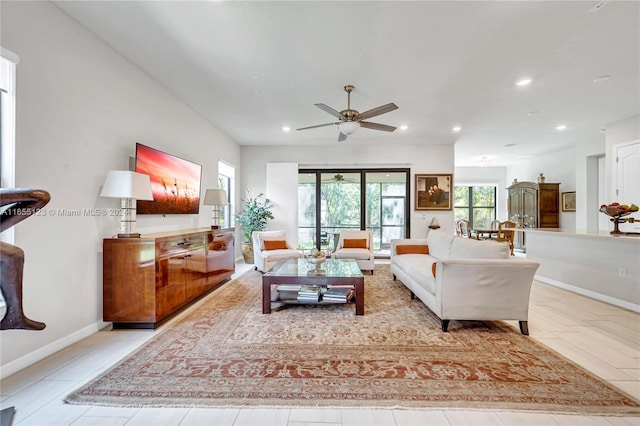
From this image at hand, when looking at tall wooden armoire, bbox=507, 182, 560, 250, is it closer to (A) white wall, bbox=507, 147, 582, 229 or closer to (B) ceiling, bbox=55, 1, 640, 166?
(A) white wall, bbox=507, 147, 582, 229

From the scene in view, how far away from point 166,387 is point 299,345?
3.22 feet

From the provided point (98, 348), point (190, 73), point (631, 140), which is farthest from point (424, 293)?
point (631, 140)

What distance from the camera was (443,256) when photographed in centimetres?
391

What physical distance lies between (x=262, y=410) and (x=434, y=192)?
5892 millimetres

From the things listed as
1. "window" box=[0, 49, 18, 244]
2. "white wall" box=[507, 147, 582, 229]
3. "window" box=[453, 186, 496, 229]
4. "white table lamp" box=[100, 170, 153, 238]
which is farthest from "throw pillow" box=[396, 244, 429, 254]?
"window" box=[453, 186, 496, 229]

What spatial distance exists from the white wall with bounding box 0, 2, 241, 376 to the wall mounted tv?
0.19 metres

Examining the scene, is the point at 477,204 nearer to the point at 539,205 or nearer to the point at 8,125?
the point at 539,205

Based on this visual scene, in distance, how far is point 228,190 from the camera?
6.34 m

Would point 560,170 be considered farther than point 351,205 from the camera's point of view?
Yes

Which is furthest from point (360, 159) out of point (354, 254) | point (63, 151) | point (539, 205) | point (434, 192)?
point (63, 151)

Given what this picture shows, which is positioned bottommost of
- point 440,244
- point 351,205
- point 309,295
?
point 309,295

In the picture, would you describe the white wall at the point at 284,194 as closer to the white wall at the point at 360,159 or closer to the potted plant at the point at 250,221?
the white wall at the point at 360,159

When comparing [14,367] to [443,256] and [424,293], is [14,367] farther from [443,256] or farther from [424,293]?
[443,256]

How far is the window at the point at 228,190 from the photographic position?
6.00 metres
